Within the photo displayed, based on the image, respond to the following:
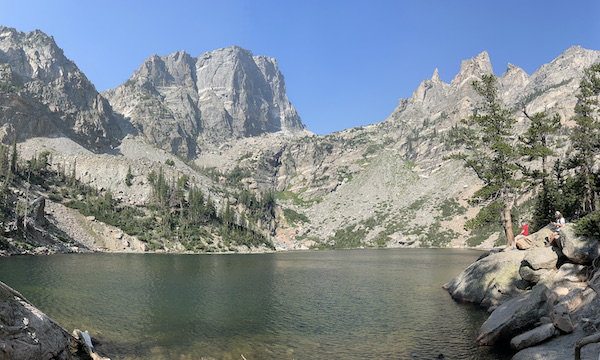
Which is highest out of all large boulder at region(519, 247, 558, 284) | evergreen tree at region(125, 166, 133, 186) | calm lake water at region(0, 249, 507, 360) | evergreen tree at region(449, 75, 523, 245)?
evergreen tree at region(125, 166, 133, 186)

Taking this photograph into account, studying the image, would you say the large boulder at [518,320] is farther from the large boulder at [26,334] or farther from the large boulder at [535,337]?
the large boulder at [26,334]

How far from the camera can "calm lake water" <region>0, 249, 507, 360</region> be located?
21.1 metres

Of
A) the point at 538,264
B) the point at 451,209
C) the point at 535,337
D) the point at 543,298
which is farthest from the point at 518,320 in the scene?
the point at 451,209

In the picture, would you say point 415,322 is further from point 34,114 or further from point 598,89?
point 34,114

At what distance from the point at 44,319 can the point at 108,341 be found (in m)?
9.23

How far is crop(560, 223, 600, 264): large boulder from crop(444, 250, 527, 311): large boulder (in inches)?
207

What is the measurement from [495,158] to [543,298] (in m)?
24.0

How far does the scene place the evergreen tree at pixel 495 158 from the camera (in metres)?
38.8

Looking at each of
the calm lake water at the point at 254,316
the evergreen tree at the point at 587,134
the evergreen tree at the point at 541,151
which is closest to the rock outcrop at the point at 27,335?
the calm lake water at the point at 254,316

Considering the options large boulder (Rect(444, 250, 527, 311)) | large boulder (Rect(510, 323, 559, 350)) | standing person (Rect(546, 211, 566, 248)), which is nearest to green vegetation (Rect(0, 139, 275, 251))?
large boulder (Rect(444, 250, 527, 311))

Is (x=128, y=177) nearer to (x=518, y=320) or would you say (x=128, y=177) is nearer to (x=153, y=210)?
(x=153, y=210)

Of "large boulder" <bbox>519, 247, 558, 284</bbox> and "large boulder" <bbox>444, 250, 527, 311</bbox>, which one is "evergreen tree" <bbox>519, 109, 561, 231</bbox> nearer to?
"large boulder" <bbox>444, 250, 527, 311</bbox>

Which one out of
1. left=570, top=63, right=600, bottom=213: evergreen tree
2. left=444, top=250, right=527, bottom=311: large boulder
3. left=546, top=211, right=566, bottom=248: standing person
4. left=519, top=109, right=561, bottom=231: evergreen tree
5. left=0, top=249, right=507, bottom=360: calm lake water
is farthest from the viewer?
left=519, top=109, right=561, bottom=231: evergreen tree

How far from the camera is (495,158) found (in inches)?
1608
